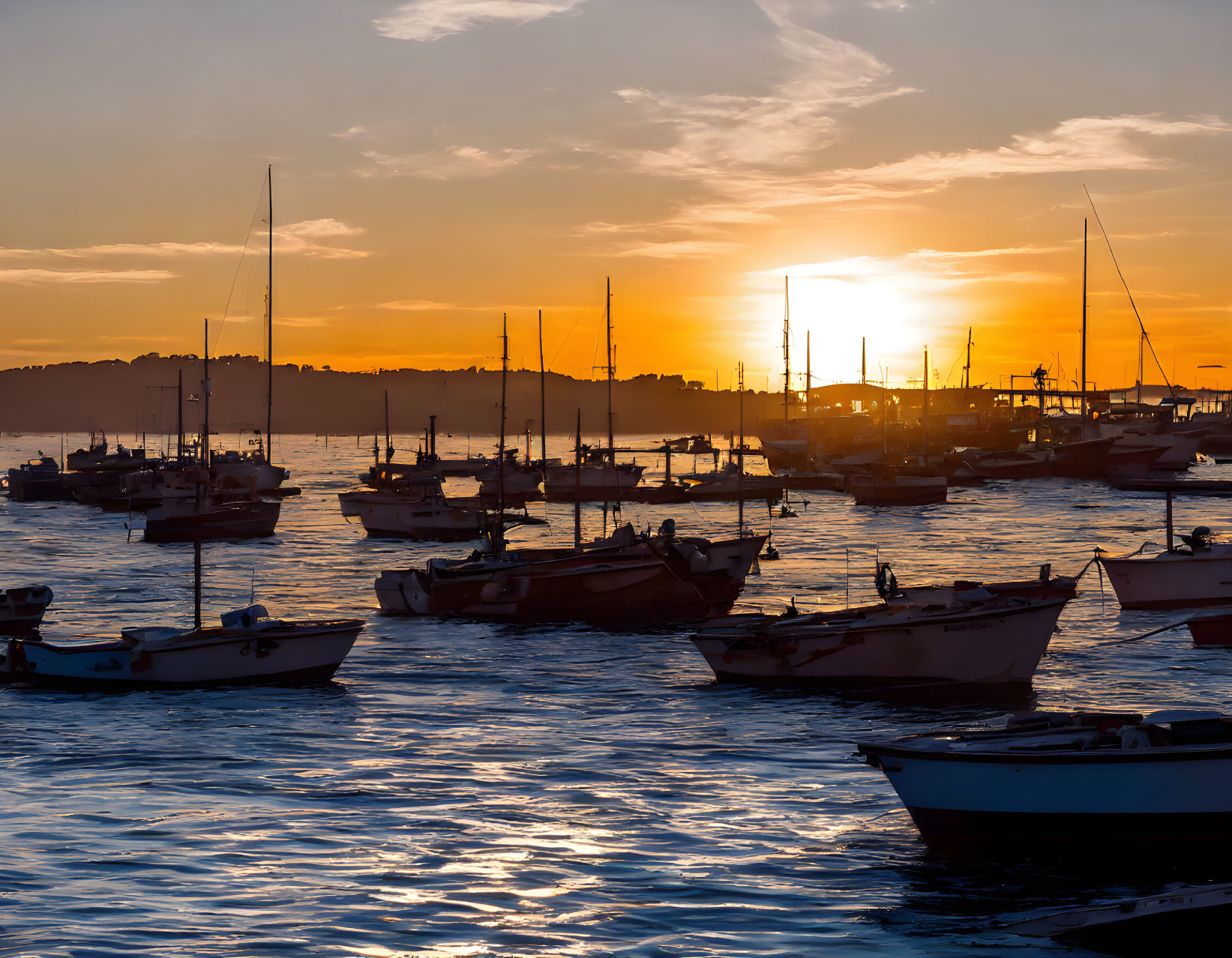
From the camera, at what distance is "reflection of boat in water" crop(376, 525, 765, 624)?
137ft

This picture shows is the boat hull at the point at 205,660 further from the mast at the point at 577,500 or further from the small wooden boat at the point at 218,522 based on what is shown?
the small wooden boat at the point at 218,522

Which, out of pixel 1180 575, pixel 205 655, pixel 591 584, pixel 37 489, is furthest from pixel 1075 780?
pixel 37 489

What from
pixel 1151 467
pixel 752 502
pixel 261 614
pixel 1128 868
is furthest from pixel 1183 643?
pixel 1151 467

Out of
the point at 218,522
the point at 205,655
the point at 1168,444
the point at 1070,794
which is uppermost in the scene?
the point at 1168,444

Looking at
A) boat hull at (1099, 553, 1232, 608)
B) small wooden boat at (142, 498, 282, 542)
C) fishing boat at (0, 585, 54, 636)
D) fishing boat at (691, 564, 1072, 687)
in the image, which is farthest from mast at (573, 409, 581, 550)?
small wooden boat at (142, 498, 282, 542)

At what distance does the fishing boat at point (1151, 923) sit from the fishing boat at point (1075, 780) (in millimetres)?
2013

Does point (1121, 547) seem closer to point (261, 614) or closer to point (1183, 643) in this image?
point (1183, 643)

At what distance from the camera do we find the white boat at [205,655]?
29156mm

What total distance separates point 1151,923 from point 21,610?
36029mm

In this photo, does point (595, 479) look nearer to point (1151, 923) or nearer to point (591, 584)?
point (591, 584)

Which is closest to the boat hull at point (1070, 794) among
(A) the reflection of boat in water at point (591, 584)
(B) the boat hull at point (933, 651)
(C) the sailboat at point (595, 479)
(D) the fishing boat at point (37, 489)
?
(B) the boat hull at point (933, 651)

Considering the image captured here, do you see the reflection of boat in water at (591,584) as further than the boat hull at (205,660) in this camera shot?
Yes

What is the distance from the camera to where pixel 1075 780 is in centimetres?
1602

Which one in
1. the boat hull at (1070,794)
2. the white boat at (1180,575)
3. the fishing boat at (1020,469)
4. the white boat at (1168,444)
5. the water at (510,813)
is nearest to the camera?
the water at (510,813)
